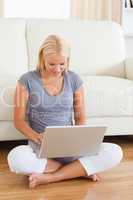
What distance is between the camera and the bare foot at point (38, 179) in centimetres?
Answer: 172

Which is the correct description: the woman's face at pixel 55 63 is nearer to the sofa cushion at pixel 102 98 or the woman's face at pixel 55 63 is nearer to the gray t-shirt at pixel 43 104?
the gray t-shirt at pixel 43 104

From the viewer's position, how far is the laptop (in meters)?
1.68

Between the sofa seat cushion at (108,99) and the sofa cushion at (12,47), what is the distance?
498 mm

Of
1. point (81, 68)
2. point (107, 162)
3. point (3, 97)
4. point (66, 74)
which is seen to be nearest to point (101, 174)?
point (107, 162)

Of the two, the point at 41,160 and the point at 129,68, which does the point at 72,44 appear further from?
the point at 41,160

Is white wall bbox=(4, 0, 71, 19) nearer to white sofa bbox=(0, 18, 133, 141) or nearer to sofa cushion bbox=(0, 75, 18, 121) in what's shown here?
white sofa bbox=(0, 18, 133, 141)

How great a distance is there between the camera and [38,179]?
1745 millimetres

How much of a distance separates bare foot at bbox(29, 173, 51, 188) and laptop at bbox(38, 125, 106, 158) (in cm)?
8

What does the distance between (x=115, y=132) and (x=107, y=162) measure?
0.55m

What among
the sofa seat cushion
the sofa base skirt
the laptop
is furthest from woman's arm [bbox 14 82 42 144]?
the sofa seat cushion

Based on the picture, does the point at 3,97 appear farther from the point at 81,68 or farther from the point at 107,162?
the point at 81,68

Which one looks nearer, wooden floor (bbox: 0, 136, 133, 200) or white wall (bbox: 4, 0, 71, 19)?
wooden floor (bbox: 0, 136, 133, 200)

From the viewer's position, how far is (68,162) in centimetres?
188

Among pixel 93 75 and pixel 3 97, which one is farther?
pixel 93 75
